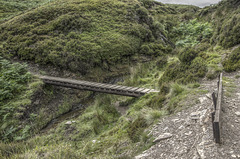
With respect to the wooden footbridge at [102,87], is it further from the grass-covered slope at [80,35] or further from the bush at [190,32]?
the bush at [190,32]

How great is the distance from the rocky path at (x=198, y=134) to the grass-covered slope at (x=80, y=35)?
8008 mm

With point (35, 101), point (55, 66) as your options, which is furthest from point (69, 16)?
point (35, 101)

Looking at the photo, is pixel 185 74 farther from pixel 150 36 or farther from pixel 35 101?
pixel 150 36

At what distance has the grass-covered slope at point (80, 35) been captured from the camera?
1081 cm

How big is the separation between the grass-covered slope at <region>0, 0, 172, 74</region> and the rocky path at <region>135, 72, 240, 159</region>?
8.01m

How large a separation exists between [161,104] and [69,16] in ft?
36.3

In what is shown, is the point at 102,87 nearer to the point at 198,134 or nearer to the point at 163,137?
the point at 163,137

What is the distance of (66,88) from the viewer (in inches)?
384

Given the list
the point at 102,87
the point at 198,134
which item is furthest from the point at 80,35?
the point at 198,134

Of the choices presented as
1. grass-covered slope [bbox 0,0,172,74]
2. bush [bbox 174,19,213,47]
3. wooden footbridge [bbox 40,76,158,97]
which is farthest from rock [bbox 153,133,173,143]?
bush [bbox 174,19,213,47]

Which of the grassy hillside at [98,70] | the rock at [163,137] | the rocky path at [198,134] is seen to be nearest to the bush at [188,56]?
the grassy hillside at [98,70]

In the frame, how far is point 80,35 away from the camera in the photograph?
39.4ft

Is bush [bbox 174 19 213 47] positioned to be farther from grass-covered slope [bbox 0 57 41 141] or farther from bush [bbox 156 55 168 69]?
grass-covered slope [bbox 0 57 41 141]

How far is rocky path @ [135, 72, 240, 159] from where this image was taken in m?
2.36
